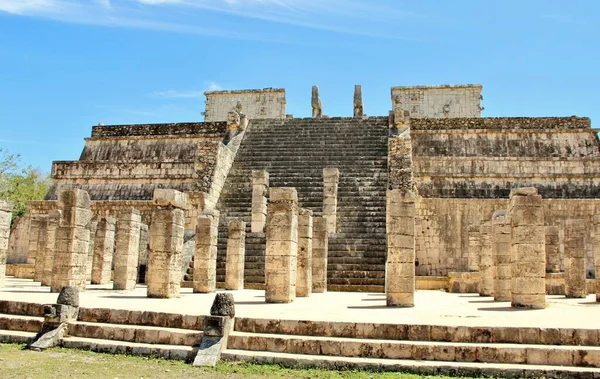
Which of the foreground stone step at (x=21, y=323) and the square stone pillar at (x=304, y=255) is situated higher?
the square stone pillar at (x=304, y=255)

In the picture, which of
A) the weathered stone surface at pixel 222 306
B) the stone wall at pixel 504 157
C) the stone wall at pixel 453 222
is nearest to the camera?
the weathered stone surface at pixel 222 306

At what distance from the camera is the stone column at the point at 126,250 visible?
16.1 metres

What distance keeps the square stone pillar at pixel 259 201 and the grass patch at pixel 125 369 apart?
12.5 metres

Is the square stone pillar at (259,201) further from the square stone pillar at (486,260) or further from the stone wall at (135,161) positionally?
the square stone pillar at (486,260)

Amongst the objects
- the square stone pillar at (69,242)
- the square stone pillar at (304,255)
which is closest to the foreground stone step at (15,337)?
the square stone pillar at (69,242)

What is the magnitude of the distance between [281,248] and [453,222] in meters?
10.7

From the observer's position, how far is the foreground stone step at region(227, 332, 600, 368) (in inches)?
292

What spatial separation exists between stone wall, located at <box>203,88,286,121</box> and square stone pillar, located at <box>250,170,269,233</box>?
45.8 feet

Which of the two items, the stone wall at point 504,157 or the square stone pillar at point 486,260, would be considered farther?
the stone wall at point 504,157

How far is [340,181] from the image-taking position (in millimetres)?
22688

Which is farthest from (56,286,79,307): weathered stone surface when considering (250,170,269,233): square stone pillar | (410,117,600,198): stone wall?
(410,117,600,198): stone wall

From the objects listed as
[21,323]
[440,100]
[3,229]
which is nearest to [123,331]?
[21,323]

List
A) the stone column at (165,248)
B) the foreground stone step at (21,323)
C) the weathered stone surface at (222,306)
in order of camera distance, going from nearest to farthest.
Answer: the weathered stone surface at (222,306), the foreground stone step at (21,323), the stone column at (165,248)

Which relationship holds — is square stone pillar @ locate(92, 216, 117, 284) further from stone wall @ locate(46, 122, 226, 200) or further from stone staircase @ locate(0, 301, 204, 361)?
stone staircase @ locate(0, 301, 204, 361)
